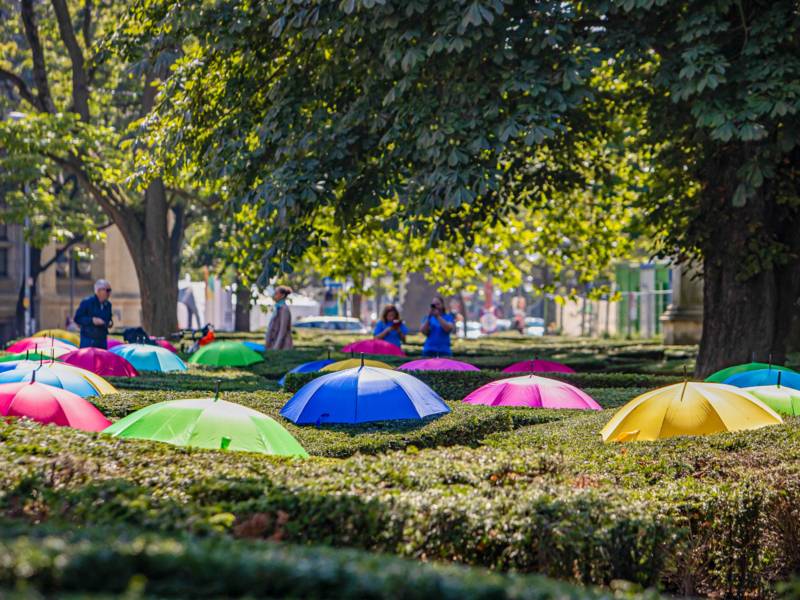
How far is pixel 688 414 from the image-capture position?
30.7 ft

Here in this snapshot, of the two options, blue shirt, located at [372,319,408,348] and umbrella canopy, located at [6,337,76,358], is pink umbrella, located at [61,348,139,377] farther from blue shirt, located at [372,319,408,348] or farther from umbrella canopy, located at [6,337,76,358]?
blue shirt, located at [372,319,408,348]

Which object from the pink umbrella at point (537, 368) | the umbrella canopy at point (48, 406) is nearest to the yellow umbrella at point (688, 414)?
the umbrella canopy at point (48, 406)

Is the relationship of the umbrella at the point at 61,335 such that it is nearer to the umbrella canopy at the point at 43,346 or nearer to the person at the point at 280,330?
the umbrella canopy at the point at 43,346

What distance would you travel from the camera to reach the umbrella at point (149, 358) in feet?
54.1

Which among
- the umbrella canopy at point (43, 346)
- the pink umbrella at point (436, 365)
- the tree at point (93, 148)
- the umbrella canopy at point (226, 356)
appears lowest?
the umbrella canopy at point (226, 356)

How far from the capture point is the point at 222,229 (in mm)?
32156

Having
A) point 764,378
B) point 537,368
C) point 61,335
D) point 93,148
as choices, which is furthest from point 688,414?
point 93,148

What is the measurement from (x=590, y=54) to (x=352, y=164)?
3461mm

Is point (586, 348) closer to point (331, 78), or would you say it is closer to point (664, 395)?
point (331, 78)

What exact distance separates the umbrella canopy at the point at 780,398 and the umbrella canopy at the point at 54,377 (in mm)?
5967

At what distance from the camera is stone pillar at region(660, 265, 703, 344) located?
30.2 meters

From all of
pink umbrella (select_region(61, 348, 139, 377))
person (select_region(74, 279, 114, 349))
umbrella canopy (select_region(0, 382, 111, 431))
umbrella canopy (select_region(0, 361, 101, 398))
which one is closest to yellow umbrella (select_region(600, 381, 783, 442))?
umbrella canopy (select_region(0, 382, 111, 431))

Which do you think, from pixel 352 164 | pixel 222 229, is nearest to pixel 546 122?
pixel 352 164

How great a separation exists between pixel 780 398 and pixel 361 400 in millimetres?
3706
